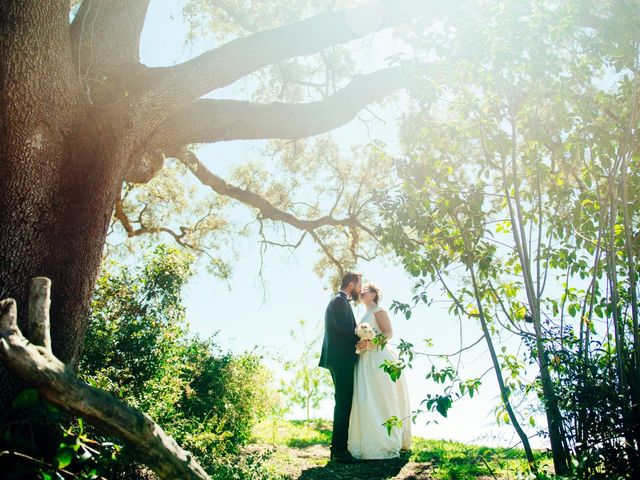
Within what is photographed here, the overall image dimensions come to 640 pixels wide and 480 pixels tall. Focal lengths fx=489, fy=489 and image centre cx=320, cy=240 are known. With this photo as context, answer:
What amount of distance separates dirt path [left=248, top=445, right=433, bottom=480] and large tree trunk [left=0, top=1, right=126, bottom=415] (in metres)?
2.62

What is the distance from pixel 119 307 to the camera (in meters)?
7.36

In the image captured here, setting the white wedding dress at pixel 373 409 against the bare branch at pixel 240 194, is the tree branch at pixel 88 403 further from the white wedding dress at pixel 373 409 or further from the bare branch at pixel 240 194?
the bare branch at pixel 240 194

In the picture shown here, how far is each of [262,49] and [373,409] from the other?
4.48 meters

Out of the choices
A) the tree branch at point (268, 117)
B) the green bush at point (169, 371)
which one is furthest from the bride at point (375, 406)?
the tree branch at point (268, 117)

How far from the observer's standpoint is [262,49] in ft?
18.4

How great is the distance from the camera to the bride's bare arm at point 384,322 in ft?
21.0

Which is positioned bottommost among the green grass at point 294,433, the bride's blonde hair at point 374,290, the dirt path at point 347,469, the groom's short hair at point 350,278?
the green grass at point 294,433

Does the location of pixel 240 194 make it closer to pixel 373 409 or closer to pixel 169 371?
pixel 169 371

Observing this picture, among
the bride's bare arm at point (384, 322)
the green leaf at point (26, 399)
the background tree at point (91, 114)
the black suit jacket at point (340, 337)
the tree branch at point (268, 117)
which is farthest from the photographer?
the bride's bare arm at point (384, 322)

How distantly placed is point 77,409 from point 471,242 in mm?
3078

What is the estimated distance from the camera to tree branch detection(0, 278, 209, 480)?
2.44 metres

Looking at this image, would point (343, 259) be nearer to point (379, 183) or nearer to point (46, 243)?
point (379, 183)

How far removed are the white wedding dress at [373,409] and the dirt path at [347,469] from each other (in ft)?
0.55

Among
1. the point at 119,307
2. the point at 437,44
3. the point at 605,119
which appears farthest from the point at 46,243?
the point at 605,119
